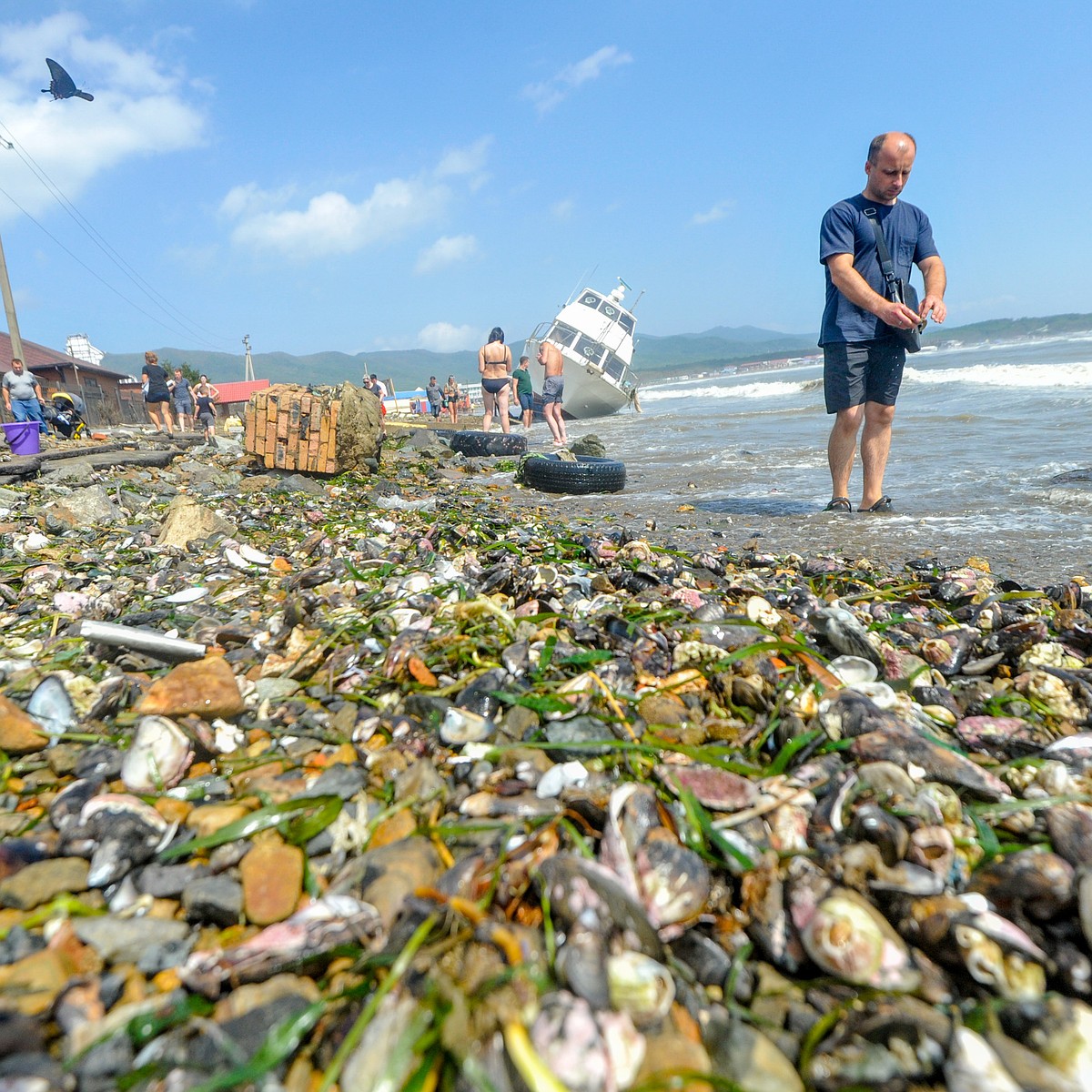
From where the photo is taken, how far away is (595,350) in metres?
26.0

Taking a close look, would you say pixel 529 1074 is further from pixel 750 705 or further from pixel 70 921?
pixel 750 705

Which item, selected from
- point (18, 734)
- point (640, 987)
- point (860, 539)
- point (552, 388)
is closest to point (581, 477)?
point (860, 539)

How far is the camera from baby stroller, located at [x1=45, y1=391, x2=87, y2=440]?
1499cm

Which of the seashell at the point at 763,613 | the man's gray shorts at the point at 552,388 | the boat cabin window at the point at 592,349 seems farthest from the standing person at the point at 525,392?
the seashell at the point at 763,613

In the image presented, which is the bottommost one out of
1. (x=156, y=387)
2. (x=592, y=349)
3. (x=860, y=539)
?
(x=860, y=539)

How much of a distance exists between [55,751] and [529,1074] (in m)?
1.54

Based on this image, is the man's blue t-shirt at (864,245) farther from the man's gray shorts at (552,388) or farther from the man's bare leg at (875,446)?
the man's gray shorts at (552,388)

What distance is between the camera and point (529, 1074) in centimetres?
82

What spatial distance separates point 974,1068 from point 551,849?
0.67 metres

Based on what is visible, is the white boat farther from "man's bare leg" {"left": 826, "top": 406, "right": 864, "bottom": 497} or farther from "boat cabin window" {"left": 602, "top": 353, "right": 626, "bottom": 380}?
"man's bare leg" {"left": 826, "top": 406, "right": 864, "bottom": 497}

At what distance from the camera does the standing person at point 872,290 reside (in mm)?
4324

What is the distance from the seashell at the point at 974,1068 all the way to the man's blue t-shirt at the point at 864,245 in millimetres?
4536

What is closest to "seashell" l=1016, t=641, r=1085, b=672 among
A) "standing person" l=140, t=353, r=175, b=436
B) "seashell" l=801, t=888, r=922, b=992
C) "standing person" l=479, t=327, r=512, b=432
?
"seashell" l=801, t=888, r=922, b=992

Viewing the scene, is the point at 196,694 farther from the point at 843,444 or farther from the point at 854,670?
the point at 843,444
